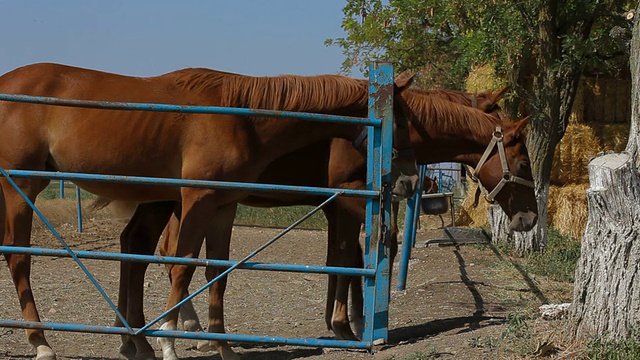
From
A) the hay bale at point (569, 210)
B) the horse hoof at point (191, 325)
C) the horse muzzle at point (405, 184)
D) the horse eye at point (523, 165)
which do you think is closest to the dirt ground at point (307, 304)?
the horse hoof at point (191, 325)

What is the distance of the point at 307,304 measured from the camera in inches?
313

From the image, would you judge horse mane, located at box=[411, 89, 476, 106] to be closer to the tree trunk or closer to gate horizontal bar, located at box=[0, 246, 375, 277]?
the tree trunk

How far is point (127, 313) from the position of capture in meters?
5.90

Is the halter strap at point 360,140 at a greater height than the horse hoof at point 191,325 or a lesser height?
greater

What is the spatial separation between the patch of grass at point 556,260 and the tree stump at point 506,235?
14cm

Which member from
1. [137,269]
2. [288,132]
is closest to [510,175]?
[288,132]

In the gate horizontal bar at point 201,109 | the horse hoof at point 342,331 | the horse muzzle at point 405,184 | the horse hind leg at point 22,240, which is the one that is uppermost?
the gate horizontal bar at point 201,109

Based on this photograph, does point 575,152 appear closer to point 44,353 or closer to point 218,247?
point 218,247

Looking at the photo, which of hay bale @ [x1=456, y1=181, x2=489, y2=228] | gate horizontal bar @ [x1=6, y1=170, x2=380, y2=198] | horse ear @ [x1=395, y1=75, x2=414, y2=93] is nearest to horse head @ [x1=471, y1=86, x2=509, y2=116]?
horse ear @ [x1=395, y1=75, x2=414, y2=93]

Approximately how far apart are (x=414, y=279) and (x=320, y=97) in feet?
14.3

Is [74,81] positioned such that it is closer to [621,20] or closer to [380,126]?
[380,126]

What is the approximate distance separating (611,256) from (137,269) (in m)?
3.25

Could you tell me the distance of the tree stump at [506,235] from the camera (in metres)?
10.2

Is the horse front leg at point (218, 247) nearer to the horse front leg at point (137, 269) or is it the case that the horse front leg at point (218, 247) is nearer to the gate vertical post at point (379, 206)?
the horse front leg at point (137, 269)
